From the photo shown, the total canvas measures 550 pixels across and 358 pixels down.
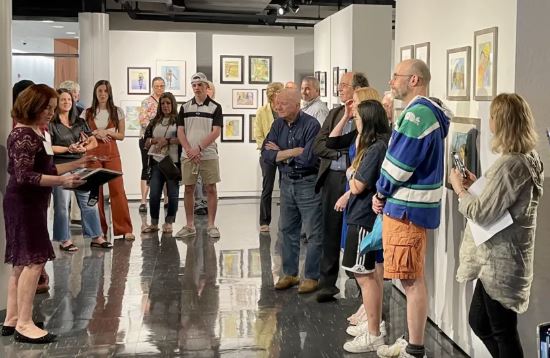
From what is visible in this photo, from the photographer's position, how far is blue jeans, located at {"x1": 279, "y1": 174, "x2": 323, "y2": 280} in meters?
5.77

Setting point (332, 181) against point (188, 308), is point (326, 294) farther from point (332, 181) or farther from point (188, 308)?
point (188, 308)

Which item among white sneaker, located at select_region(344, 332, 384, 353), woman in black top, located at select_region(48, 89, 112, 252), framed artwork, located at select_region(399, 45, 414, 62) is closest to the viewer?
white sneaker, located at select_region(344, 332, 384, 353)

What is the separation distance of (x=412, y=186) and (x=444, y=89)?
1.18 meters

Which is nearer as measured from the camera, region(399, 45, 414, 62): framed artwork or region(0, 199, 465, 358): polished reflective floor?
region(0, 199, 465, 358): polished reflective floor

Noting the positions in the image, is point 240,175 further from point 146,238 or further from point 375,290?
point 375,290

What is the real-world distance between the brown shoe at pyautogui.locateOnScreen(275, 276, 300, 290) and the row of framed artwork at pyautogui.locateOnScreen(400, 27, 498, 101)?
2.16 metres

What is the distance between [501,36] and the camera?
4.03m

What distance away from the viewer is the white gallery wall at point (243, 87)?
40.2 feet

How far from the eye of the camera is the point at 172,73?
12023 mm

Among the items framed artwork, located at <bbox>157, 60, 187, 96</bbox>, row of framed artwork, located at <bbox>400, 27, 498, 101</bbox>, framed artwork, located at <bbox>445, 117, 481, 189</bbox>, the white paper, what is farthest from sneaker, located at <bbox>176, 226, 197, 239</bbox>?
the white paper

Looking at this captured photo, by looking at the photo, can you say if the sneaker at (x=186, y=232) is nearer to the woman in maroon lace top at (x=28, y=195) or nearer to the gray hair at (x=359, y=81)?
the gray hair at (x=359, y=81)

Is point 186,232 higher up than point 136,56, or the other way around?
point 136,56

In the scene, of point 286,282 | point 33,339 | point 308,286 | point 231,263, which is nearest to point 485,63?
point 308,286

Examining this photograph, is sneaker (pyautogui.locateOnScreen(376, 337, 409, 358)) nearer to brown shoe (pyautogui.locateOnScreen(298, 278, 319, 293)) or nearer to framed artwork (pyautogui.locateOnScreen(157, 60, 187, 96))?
brown shoe (pyautogui.locateOnScreen(298, 278, 319, 293))
